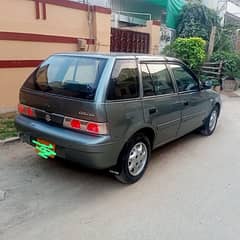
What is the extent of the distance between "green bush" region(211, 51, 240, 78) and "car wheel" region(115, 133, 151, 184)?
30.8 ft

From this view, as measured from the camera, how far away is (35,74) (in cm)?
415

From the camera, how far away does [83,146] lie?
3334 mm

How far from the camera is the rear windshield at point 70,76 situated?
11.5ft

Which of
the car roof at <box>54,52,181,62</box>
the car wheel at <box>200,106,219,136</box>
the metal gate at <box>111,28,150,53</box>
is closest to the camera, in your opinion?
the car roof at <box>54,52,181,62</box>

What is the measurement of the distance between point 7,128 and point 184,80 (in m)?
3.29

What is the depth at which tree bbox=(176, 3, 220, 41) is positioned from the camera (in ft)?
47.2

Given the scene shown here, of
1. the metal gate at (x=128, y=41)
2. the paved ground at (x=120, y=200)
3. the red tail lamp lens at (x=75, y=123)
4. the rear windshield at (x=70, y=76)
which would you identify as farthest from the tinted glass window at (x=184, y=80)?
the metal gate at (x=128, y=41)

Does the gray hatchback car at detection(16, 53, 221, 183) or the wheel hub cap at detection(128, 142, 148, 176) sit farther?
the wheel hub cap at detection(128, 142, 148, 176)

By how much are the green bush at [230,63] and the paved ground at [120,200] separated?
816 centimetres

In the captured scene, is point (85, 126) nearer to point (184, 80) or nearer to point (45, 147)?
point (45, 147)

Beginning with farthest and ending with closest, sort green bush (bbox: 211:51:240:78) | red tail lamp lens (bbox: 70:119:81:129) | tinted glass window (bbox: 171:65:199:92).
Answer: green bush (bbox: 211:51:240:78) < tinted glass window (bbox: 171:65:199:92) < red tail lamp lens (bbox: 70:119:81:129)

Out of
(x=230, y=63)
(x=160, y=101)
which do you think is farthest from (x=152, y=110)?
(x=230, y=63)

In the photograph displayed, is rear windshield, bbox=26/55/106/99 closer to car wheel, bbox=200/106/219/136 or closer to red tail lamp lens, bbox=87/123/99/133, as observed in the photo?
red tail lamp lens, bbox=87/123/99/133

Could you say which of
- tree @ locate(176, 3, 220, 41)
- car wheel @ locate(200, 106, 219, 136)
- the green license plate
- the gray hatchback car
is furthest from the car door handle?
tree @ locate(176, 3, 220, 41)
